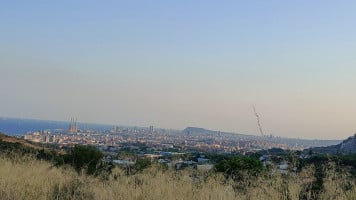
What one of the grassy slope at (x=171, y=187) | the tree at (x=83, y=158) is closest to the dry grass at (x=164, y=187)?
the grassy slope at (x=171, y=187)

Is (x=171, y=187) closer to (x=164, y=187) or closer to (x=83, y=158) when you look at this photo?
(x=164, y=187)

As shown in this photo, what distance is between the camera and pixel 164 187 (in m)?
7.31

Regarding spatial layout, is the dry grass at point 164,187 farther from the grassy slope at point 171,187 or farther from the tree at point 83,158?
the tree at point 83,158

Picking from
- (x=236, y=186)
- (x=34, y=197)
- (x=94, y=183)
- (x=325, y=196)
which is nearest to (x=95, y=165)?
(x=94, y=183)

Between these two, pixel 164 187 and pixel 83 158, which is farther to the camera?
pixel 83 158

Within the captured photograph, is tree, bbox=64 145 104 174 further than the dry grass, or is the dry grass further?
tree, bbox=64 145 104 174

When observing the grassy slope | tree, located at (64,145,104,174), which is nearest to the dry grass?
the grassy slope

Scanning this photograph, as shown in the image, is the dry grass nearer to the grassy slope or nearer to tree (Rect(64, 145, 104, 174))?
the grassy slope

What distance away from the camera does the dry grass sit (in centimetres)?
678

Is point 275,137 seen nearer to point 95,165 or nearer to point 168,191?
point 168,191

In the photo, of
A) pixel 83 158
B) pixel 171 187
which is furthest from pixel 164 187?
pixel 83 158

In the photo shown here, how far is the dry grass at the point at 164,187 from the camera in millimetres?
6777

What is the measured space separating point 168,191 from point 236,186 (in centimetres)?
197

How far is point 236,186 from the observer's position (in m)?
8.55
